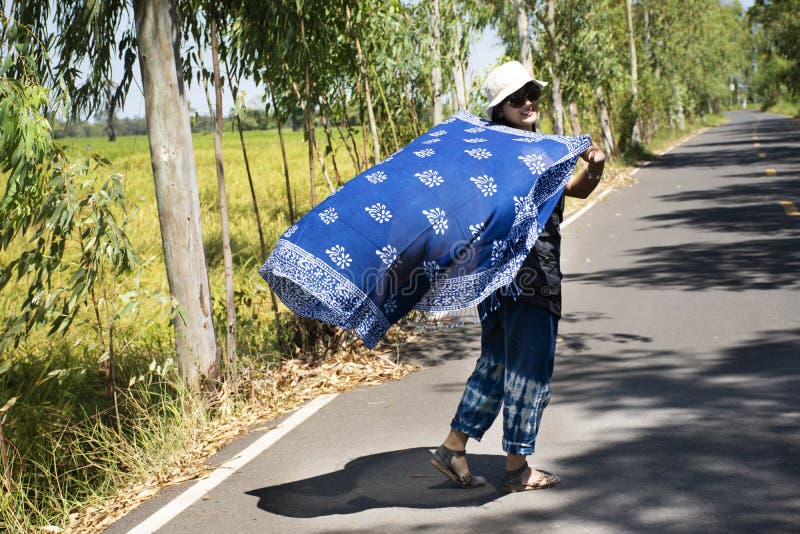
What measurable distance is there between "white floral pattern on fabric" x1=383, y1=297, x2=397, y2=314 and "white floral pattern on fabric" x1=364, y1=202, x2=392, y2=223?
15.5 inches

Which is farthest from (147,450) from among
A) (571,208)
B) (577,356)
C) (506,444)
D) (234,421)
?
(571,208)

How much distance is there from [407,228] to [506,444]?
1.27m

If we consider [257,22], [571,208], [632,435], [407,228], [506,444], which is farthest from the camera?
[571,208]

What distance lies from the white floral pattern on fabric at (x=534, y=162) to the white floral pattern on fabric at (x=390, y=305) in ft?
3.01

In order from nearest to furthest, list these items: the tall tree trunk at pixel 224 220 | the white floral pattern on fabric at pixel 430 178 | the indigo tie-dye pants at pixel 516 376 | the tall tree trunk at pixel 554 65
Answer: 1. the white floral pattern on fabric at pixel 430 178
2. the indigo tie-dye pants at pixel 516 376
3. the tall tree trunk at pixel 224 220
4. the tall tree trunk at pixel 554 65

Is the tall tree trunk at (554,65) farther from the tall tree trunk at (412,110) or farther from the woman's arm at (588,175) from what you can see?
the woman's arm at (588,175)

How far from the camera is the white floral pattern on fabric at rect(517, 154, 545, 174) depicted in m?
4.79

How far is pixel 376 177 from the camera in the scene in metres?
4.78

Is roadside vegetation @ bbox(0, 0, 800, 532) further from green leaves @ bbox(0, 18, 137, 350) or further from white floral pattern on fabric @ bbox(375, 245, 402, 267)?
white floral pattern on fabric @ bbox(375, 245, 402, 267)

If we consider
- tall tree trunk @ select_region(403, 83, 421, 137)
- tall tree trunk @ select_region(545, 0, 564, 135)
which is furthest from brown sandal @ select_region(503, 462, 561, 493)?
tall tree trunk @ select_region(545, 0, 564, 135)

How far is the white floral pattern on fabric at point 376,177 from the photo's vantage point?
476cm

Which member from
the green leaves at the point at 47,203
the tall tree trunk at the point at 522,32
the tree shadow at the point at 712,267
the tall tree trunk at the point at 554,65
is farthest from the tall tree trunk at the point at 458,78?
the tall tree trunk at the point at 554,65

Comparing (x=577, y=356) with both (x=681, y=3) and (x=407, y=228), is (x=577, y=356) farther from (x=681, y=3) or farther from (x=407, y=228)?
(x=681, y=3)

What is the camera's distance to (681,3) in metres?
58.2
